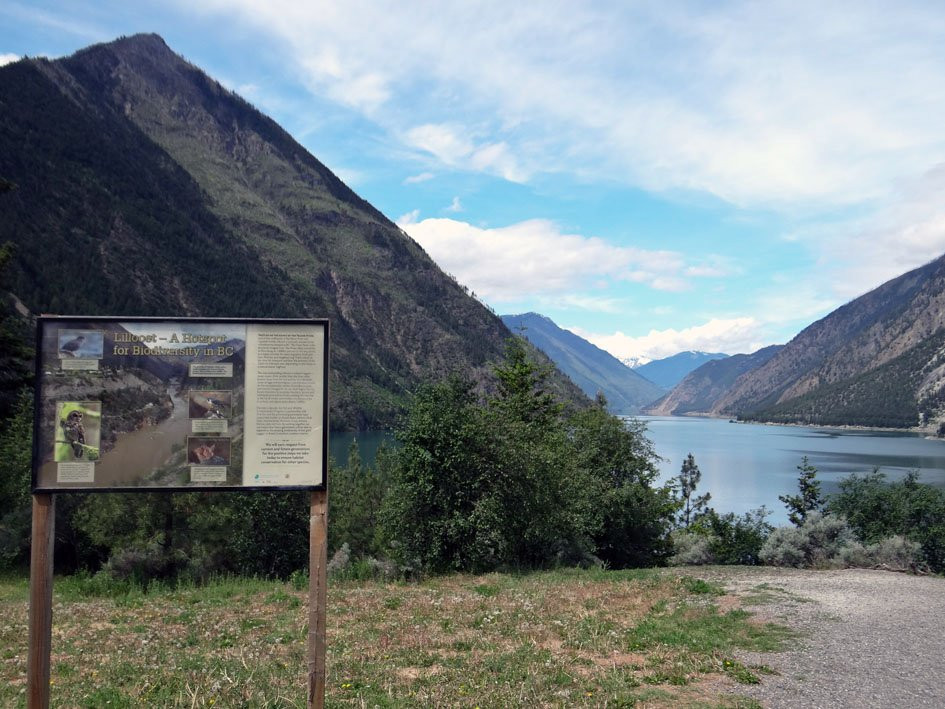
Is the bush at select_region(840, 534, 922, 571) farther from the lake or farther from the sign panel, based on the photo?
the lake

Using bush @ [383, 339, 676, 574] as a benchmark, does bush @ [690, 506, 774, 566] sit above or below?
below

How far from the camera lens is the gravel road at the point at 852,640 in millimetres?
7578

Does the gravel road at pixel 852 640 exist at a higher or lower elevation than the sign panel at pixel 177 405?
lower

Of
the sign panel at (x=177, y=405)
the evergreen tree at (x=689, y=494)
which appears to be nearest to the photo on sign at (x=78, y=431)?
the sign panel at (x=177, y=405)

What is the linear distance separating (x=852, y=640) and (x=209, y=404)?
9.78 m

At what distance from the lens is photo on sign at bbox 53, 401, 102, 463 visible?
6.23 meters

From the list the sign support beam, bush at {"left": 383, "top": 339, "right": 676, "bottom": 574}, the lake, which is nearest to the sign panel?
the sign support beam

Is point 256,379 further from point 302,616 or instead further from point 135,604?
point 135,604

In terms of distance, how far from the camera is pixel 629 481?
→ 36.5 metres

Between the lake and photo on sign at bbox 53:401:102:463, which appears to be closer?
photo on sign at bbox 53:401:102:463

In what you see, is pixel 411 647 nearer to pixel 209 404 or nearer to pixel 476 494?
pixel 209 404

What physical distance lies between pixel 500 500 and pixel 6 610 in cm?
1397

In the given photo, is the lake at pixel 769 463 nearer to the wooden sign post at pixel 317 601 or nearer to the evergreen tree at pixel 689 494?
the evergreen tree at pixel 689 494

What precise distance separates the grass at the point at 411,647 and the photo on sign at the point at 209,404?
10.5ft
